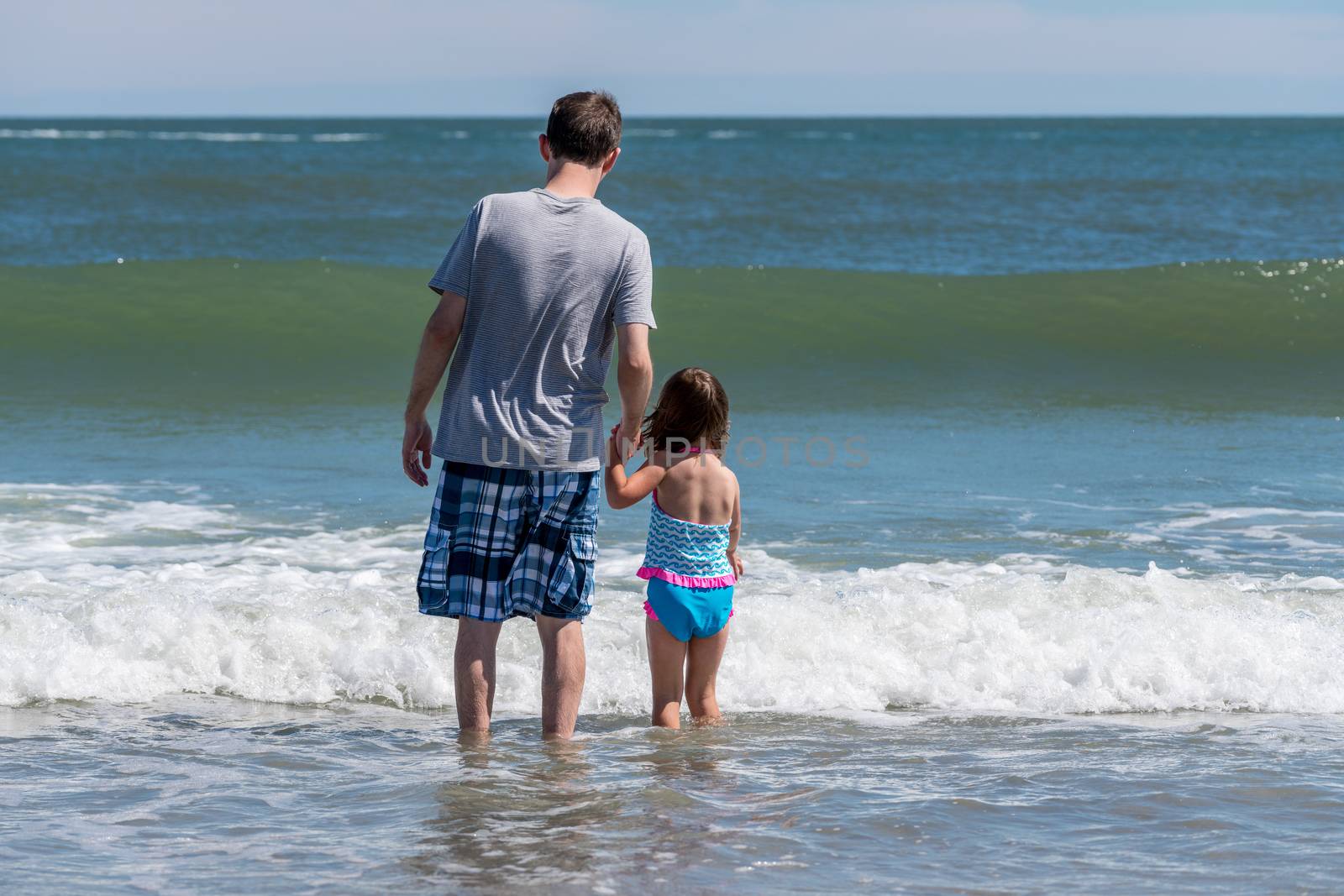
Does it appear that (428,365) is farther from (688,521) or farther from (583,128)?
(688,521)

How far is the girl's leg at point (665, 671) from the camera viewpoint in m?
4.03

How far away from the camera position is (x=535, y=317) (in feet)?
11.1

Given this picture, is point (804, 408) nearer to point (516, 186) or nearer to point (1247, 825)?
point (1247, 825)

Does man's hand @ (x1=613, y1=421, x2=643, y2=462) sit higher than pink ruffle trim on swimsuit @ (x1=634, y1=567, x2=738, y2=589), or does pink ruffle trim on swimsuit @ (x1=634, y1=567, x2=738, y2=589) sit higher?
man's hand @ (x1=613, y1=421, x2=643, y2=462)

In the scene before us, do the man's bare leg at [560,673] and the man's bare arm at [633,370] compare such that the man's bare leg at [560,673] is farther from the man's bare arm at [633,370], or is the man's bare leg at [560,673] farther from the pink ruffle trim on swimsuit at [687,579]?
the man's bare arm at [633,370]

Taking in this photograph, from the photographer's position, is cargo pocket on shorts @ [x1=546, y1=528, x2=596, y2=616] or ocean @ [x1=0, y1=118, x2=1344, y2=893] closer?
ocean @ [x1=0, y1=118, x2=1344, y2=893]

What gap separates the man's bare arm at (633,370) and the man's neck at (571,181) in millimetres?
347

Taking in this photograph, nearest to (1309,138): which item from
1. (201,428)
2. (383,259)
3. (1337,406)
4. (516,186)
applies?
(516,186)

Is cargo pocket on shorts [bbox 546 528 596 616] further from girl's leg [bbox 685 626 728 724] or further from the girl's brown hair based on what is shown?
girl's leg [bbox 685 626 728 724]

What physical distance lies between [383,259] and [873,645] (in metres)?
18.3

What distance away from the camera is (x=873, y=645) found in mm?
4902

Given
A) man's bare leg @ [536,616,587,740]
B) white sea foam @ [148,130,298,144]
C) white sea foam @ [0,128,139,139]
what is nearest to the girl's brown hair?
man's bare leg @ [536,616,587,740]

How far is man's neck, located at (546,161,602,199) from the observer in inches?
135

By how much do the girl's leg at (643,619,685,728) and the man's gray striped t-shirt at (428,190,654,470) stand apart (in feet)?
2.55
